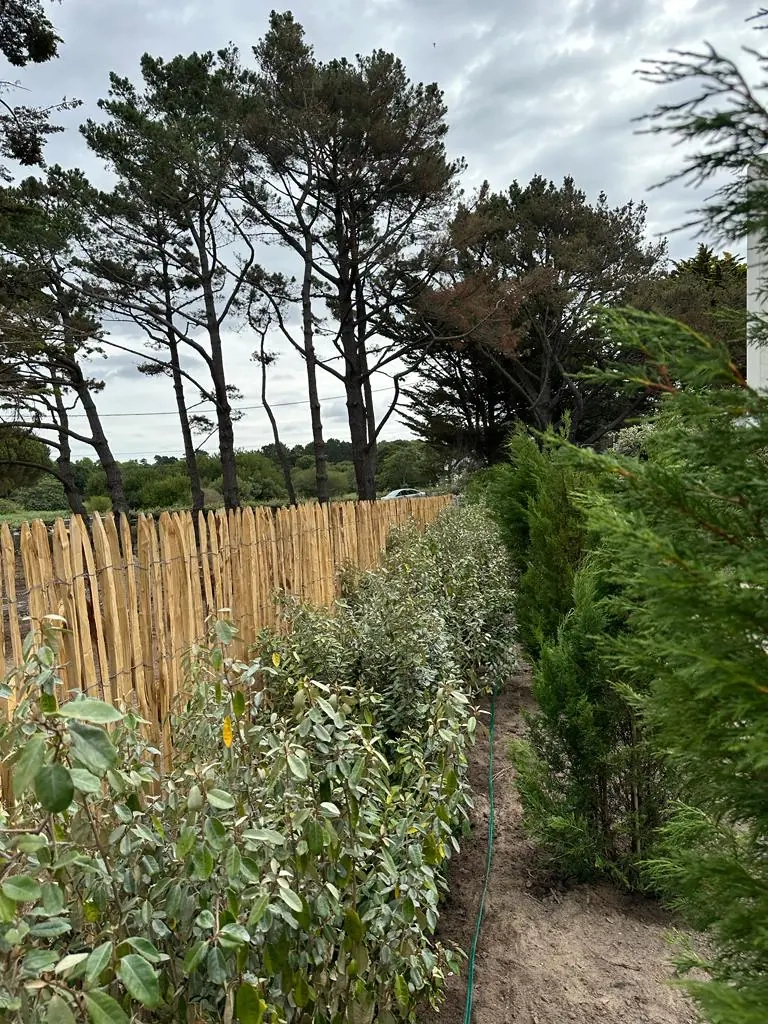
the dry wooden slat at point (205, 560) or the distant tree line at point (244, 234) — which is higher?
the distant tree line at point (244, 234)

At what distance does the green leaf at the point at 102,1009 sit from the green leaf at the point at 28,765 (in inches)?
12.2

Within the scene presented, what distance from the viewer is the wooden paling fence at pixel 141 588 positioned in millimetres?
2270

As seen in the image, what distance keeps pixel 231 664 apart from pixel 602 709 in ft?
5.29

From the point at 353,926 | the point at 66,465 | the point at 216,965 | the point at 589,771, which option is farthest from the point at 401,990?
the point at 66,465

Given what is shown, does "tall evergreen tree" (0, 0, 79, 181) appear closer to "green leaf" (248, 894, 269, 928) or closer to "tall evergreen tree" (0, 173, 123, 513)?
"tall evergreen tree" (0, 173, 123, 513)

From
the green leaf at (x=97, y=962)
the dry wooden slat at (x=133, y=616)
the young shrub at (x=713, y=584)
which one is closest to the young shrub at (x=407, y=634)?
the dry wooden slat at (x=133, y=616)

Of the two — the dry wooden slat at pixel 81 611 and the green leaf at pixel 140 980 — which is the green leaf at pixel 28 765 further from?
the dry wooden slat at pixel 81 611

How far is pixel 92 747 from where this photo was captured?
1.04m

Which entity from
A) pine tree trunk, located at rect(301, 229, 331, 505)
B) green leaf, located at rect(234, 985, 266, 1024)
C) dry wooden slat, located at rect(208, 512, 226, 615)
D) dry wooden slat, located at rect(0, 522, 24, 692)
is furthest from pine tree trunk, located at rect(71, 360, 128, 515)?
green leaf, located at rect(234, 985, 266, 1024)

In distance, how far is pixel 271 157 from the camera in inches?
546

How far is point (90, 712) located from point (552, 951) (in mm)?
2216

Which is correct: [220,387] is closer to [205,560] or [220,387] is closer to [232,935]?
[205,560]

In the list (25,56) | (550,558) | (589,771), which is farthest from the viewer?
(25,56)

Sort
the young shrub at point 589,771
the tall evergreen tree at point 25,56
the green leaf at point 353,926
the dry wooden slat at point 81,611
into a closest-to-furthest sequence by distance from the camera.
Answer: the green leaf at point 353,926
the dry wooden slat at point 81,611
the young shrub at point 589,771
the tall evergreen tree at point 25,56
